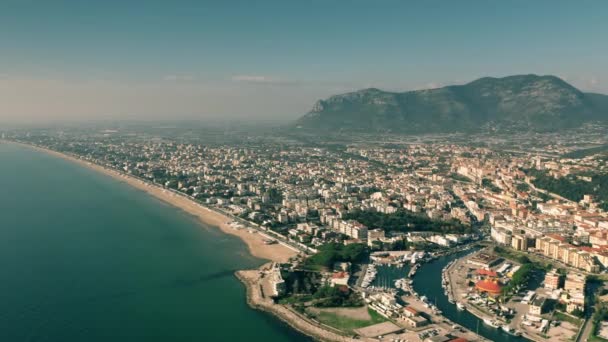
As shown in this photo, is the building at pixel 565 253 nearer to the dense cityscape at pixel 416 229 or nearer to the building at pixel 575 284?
the dense cityscape at pixel 416 229

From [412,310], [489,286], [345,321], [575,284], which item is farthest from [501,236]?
[345,321]

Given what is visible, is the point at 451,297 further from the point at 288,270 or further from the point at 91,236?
the point at 91,236

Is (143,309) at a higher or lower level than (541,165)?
lower

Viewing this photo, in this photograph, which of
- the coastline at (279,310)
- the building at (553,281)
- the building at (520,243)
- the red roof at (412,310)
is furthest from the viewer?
the building at (520,243)

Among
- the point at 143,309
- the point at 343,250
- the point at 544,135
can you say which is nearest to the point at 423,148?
the point at 544,135

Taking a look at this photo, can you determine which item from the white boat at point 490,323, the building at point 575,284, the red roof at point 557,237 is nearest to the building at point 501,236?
the red roof at point 557,237

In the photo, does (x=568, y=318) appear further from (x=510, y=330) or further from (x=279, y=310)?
(x=279, y=310)

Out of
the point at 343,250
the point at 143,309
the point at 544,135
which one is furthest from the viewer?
the point at 544,135
